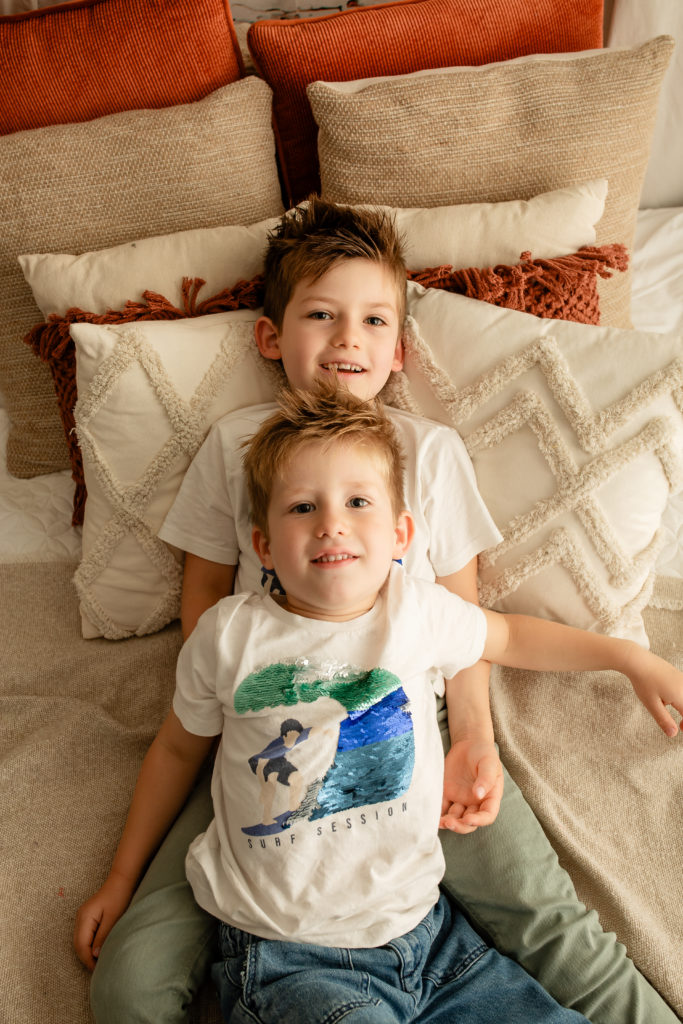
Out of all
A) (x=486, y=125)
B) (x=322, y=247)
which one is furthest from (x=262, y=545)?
(x=486, y=125)

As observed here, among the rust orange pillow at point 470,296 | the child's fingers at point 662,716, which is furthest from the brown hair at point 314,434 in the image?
the child's fingers at point 662,716

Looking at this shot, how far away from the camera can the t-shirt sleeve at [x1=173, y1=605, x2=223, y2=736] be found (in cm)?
99

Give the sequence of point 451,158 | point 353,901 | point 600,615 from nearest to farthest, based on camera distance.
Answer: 1. point 353,901
2. point 600,615
3. point 451,158

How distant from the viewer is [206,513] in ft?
4.00

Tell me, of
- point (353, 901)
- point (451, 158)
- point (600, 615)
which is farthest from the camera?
point (451, 158)

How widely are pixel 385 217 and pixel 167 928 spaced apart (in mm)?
1090

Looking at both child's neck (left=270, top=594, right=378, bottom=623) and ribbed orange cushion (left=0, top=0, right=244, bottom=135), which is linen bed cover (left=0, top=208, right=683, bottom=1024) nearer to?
child's neck (left=270, top=594, right=378, bottom=623)

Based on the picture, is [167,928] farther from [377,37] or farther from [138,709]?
[377,37]

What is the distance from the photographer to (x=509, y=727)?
1.20 m

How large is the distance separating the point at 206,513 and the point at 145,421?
184mm

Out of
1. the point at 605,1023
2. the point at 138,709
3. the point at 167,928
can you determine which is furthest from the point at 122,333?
the point at 605,1023

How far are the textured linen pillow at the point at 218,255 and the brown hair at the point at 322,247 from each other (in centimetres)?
7

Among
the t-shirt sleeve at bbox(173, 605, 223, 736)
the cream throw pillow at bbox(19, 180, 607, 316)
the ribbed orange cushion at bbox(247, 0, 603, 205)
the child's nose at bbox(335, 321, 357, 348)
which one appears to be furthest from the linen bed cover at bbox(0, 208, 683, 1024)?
the ribbed orange cushion at bbox(247, 0, 603, 205)

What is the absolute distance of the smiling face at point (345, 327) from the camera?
1154 millimetres
